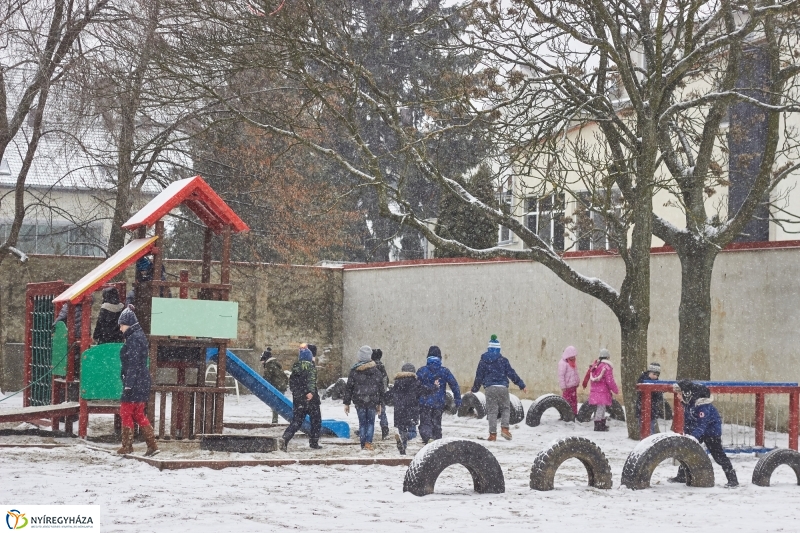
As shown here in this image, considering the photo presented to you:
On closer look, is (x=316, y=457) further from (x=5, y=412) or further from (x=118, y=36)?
(x=118, y=36)

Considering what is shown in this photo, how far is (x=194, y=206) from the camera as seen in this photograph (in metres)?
15.8

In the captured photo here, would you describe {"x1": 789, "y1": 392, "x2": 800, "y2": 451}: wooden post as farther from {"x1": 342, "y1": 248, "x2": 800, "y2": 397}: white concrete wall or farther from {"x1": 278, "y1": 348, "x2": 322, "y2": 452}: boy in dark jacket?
{"x1": 278, "y1": 348, "x2": 322, "y2": 452}: boy in dark jacket

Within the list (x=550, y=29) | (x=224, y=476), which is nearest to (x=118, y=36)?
(x=550, y=29)

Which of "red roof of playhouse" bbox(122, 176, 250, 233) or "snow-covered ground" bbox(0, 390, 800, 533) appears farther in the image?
"red roof of playhouse" bbox(122, 176, 250, 233)

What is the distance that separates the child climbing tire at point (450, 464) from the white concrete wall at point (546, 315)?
30.1 ft

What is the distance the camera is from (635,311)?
17.1 meters

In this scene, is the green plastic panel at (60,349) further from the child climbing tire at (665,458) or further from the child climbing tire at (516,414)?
the child climbing tire at (665,458)

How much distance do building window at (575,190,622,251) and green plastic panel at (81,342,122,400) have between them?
24.1 feet

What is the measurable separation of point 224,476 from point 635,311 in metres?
8.32

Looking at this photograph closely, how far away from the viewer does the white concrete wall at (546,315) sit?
1822 cm

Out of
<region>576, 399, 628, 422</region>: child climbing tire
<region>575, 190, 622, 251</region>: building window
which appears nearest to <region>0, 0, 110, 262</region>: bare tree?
<region>575, 190, 622, 251</region>: building window

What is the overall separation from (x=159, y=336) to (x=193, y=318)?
20.5 inches

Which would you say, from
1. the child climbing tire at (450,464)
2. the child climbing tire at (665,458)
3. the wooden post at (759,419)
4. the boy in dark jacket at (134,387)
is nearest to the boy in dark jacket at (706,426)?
the child climbing tire at (665,458)

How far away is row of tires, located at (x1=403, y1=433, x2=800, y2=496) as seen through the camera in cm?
1030
